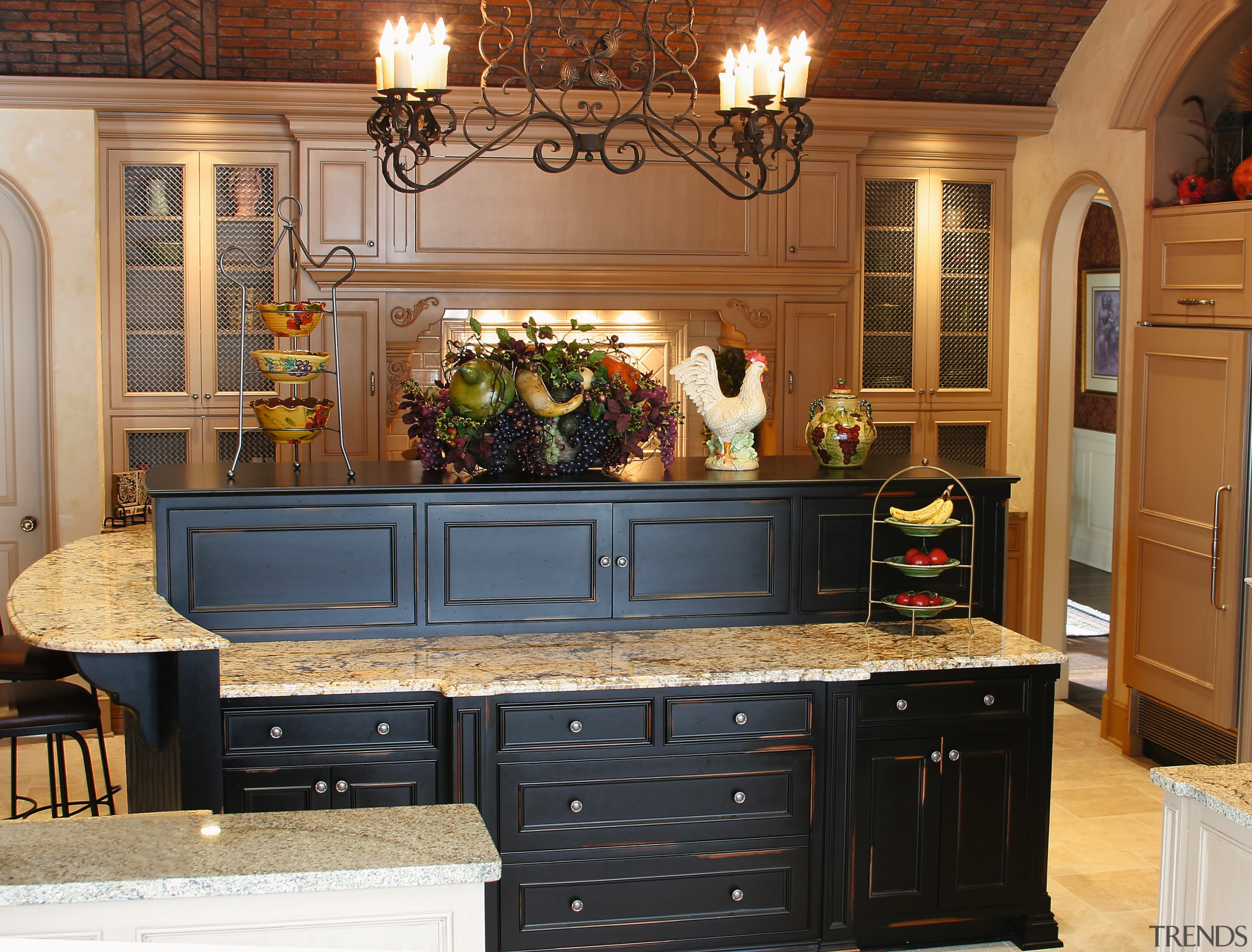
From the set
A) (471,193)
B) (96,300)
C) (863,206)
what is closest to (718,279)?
(863,206)

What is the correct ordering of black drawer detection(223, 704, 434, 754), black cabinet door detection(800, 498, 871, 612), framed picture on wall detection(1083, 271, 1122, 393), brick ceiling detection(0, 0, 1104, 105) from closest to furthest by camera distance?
1. black drawer detection(223, 704, 434, 754)
2. black cabinet door detection(800, 498, 871, 612)
3. brick ceiling detection(0, 0, 1104, 105)
4. framed picture on wall detection(1083, 271, 1122, 393)

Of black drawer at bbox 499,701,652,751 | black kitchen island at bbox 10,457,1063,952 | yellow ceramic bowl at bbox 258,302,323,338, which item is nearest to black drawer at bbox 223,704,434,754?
black kitchen island at bbox 10,457,1063,952

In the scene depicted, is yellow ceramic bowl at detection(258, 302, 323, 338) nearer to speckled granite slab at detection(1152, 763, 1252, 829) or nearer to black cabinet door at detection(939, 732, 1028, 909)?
black cabinet door at detection(939, 732, 1028, 909)

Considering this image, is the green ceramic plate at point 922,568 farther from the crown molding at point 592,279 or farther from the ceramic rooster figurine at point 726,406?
the crown molding at point 592,279

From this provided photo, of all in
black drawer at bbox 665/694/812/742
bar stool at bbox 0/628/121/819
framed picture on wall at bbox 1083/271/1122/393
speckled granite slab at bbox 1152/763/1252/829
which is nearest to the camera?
speckled granite slab at bbox 1152/763/1252/829

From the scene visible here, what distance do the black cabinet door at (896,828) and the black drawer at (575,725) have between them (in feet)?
2.05

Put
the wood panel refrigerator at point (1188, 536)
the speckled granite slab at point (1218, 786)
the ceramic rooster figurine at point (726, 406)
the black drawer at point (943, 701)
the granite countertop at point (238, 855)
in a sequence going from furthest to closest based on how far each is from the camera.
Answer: the wood panel refrigerator at point (1188, 536), the ceramic rooster figurine at point (726, 406), the black drawer at point (943, 701), the speckled granite slab at point (1218, 786), the granite countertop at point (238, 855)

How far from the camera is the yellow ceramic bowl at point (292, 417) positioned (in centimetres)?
321

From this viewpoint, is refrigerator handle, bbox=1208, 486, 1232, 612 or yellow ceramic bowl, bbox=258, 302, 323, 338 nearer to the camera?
yellow ceramic bowl, bbox=258, 302, 323, 338

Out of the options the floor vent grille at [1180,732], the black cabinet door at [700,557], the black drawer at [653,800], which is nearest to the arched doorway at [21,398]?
the black cabinet door at [700,557]

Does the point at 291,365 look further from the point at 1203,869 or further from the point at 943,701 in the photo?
the point at 1203,869

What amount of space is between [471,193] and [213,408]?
5.00ft

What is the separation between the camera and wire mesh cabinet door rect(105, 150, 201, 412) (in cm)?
529

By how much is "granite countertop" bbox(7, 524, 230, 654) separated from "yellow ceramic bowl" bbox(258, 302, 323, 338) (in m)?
0.79
